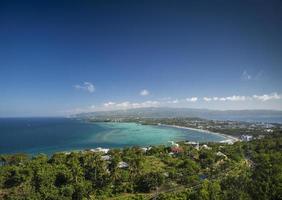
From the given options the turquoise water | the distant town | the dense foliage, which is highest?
the dense foliage

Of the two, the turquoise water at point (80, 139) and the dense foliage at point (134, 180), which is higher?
the dense foliage at point (134, 180)

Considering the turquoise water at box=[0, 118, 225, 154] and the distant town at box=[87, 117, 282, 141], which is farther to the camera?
the distant town at box=[87, 117, 282, 141]

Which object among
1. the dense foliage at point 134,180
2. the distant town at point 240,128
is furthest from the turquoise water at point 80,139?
the dense foliage at point 134,180

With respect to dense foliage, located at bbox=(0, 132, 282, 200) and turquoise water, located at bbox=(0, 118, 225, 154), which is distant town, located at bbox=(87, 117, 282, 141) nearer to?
turquoise water, located at bbox=(0, 118, 225, 154)

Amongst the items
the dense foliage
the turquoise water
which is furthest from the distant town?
the dense foliage

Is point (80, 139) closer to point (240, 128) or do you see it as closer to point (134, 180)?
point (134, 180)

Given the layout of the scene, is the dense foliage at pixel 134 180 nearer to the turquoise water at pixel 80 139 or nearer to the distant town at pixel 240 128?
the turquoise water at pixel 80 139

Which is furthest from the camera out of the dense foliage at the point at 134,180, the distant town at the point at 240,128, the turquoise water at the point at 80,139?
the distant town at the point at 240,128

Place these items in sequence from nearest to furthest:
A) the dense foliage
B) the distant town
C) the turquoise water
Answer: the dense foliage < the turquoise water < the distant town

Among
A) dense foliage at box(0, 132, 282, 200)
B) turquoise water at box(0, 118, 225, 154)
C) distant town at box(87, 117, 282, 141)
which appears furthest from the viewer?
distant town at box(87, 117, 282, 141)

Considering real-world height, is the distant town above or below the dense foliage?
below

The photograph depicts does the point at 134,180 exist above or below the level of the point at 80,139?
above

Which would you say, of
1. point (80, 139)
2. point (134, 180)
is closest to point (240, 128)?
point (80, 139)
